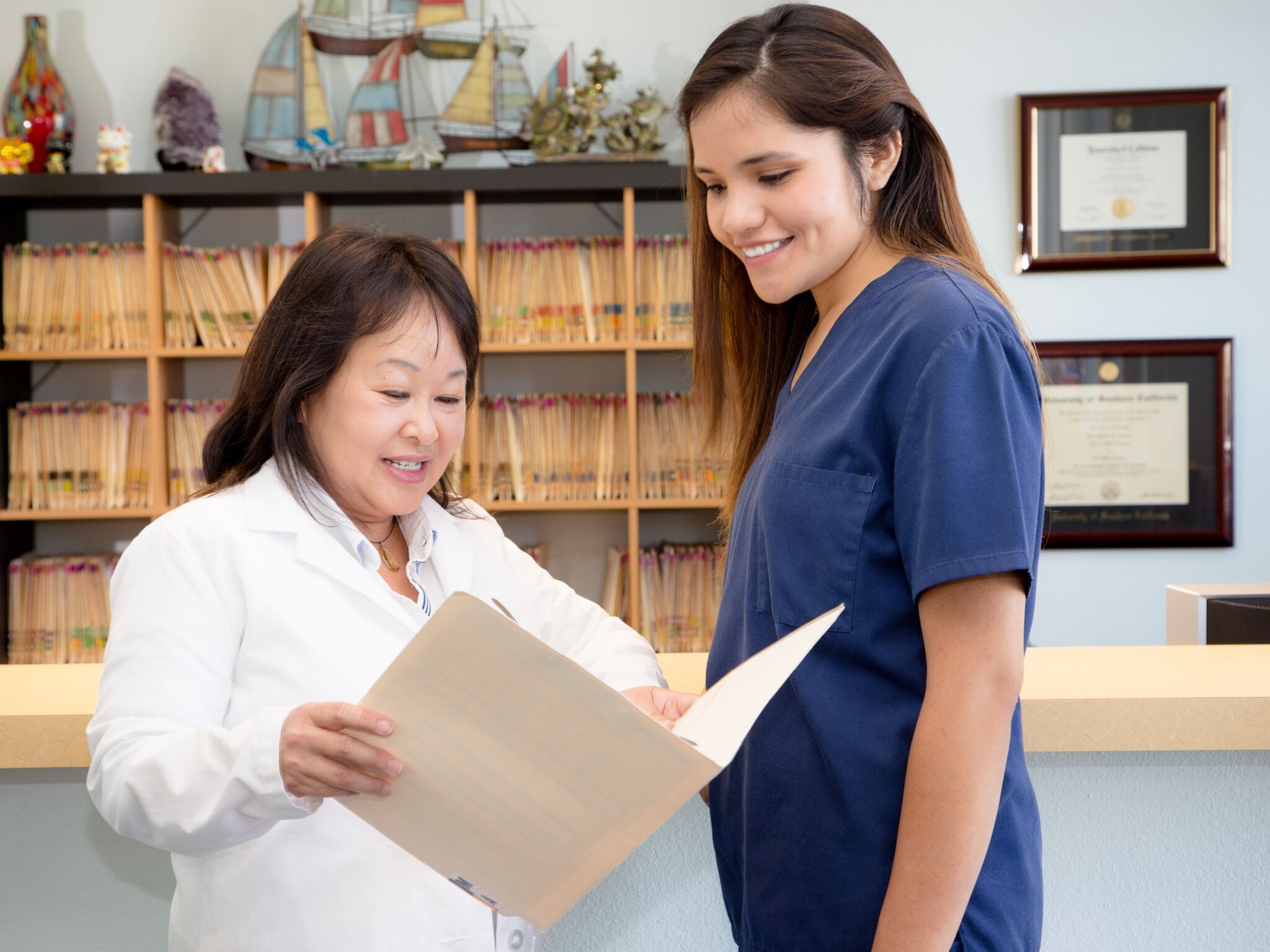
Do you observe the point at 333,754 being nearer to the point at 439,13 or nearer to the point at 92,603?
the point at 92,603

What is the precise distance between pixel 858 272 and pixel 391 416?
484 mm

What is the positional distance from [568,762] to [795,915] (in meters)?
0.34

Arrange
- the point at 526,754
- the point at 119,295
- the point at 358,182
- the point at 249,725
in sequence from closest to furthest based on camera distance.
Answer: the point at 526,754
the point at 249,725
the point at 358,182
the point at 119,295

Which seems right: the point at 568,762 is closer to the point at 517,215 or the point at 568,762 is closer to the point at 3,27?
the point at 517,215

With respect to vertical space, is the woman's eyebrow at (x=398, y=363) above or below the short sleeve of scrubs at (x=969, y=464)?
above

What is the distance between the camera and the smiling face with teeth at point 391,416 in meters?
1.08

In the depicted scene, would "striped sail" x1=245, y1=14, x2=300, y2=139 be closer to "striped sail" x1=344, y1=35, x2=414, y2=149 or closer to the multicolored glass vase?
"striped sail" x1=344, y1=35, x2=414, y2=149

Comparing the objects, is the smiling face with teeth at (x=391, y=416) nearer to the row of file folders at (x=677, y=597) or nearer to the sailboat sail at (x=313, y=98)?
the row of file folders at (x=677, y=597)

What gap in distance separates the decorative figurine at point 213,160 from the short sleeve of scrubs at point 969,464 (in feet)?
9.92

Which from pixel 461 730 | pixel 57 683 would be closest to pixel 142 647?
pixel 461 730

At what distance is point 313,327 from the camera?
1077 millimetres

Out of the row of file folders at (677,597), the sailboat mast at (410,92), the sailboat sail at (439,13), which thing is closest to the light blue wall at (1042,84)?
the sailboat sail at (439,13)

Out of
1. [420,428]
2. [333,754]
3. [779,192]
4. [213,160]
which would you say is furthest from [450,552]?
[213,160]

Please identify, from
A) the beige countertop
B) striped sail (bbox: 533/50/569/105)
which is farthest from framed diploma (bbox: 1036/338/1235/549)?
the beige countertop
